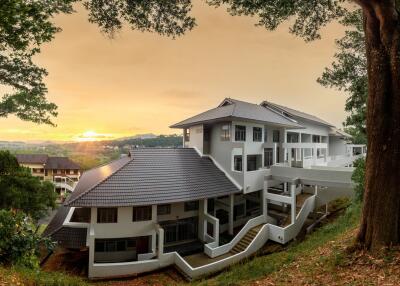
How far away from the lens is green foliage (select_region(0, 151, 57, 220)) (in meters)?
18.3

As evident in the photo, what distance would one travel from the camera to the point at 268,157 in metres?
24.7

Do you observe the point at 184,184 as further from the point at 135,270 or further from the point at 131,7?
the point at 131,7

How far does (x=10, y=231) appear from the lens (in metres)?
7.34

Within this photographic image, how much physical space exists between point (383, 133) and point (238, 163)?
15191 millimetres

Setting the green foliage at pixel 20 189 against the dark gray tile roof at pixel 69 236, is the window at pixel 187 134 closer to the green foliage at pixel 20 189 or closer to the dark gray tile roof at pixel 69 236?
the green foliage at pixel 20 189

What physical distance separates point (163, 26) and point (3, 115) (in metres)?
14.7

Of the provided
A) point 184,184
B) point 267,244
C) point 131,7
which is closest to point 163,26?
point 131,7

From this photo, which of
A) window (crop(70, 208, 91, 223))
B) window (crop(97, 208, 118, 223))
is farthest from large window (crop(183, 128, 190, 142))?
window (crop(97, 208, 118, 223))

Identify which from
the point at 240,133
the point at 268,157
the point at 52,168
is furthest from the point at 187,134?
the point at 52,168

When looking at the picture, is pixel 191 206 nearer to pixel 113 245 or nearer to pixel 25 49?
pixel 113 245

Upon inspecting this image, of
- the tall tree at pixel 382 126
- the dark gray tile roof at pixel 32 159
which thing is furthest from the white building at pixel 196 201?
the dark gray tile roof at pixel 32 159

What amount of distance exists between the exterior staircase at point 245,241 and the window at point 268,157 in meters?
7.25

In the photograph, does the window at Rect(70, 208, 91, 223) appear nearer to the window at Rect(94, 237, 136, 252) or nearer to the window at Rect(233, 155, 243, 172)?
the window at Rect(94, 237, 136, 252)

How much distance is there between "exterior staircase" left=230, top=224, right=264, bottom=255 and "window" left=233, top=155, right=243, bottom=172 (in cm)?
501
